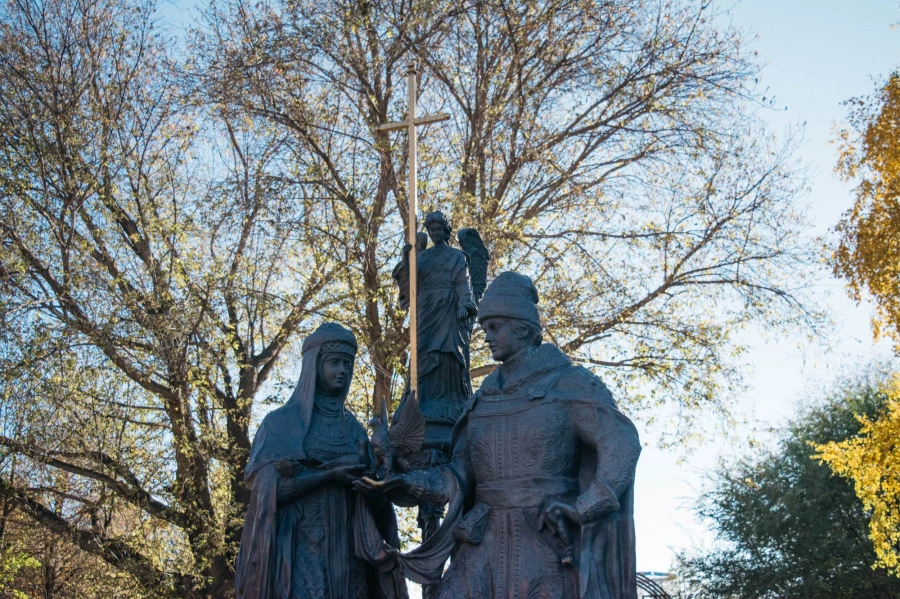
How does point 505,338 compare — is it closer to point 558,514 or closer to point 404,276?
point 558,514

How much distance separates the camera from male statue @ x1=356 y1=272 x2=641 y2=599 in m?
6.16

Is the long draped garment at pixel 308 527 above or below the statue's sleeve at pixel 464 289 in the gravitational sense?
below

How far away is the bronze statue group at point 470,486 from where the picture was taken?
6203 millimetres

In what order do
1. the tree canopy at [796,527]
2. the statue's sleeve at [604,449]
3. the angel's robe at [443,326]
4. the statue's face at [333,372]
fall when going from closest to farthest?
the statue's sleeve at [604,449]
the statue's face at [333,372]
the angel's robe at [443,326]
the tree canopy at [796,527]

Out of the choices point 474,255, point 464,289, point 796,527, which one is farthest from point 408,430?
point 796,527

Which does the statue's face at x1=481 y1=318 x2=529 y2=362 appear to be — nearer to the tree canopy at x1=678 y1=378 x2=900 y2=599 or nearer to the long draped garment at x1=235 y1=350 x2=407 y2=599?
the long draped garment at x1=235 y1=350 x2=407 y2=599

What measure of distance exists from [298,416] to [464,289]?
1.98 metres

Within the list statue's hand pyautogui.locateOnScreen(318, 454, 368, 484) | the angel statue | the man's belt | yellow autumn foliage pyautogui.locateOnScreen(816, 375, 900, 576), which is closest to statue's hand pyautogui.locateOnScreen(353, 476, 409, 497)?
statue's hand pyautogui.locateOnScreen(318, 454, 368, 484)

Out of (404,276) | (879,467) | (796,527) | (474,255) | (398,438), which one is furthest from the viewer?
(796,527)

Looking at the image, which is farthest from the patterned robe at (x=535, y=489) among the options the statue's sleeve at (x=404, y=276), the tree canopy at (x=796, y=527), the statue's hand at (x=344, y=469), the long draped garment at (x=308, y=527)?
the tree canopy at (x=796, y=527)

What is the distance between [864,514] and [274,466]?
21.6m

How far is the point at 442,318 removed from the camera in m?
8.94

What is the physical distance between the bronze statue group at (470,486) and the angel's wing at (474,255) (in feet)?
6.44

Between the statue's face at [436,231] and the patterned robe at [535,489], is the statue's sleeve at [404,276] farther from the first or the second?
the patterned robe at [535,489]
